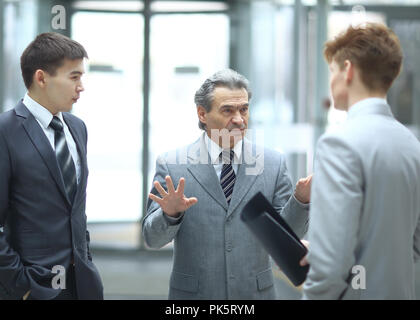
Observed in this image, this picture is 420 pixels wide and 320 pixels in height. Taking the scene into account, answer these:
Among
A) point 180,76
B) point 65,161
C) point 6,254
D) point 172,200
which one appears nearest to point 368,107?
point 172,200

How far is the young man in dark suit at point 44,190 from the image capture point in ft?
6.38

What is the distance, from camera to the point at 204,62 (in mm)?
6730

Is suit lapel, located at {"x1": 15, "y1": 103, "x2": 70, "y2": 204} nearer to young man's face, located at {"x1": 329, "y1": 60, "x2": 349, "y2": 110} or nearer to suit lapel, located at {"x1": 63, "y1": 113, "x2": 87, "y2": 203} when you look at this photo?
suit lapel, located at {"x1": 63, "y1": 113, "x2": 87, "y2": 203}

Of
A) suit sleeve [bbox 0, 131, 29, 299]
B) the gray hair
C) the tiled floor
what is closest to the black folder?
the gray hair

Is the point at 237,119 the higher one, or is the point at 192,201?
the point at 237,119

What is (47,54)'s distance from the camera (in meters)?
2.03

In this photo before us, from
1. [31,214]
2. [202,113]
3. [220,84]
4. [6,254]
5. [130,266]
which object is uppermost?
[220,84]

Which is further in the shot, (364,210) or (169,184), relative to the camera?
(169,184)

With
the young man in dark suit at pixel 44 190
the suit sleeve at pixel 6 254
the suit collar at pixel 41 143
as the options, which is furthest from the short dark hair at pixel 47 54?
the suit sleeve at pixel 6 254

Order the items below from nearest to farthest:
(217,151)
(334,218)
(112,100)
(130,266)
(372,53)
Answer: (334,218) < (372,53) < (217,151) < (130,266) < (112,100)

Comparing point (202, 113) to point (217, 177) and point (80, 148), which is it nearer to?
point (217, 177)

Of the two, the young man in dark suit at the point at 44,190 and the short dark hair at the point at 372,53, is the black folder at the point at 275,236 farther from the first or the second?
the young man in dark suit at the point at 44,190

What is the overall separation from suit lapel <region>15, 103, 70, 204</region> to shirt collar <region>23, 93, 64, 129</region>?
38 mm

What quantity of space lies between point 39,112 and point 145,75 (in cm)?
469
